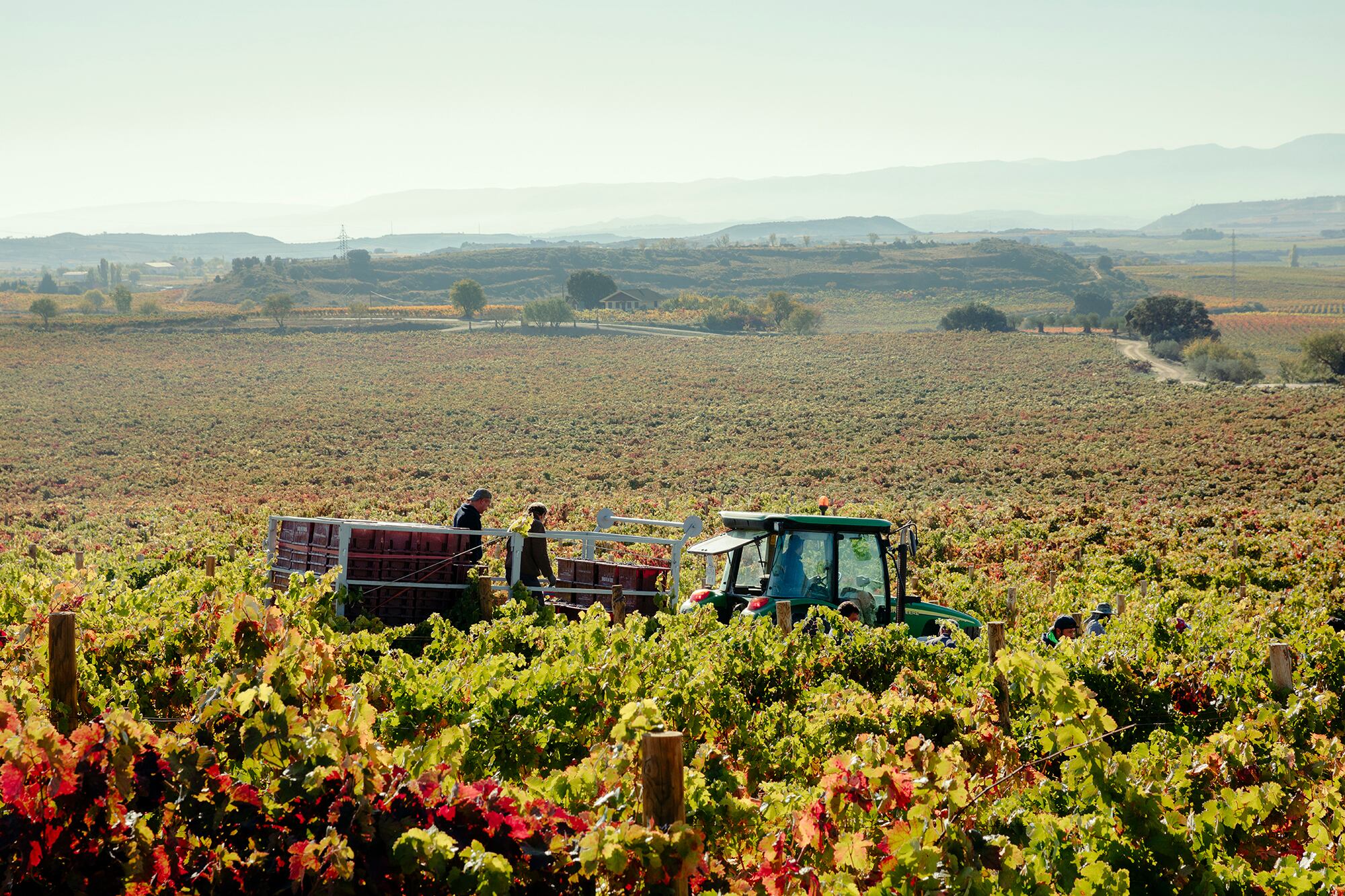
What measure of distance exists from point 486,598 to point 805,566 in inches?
127

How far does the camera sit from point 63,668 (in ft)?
19.2

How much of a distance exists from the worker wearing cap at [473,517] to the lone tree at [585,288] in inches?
5318

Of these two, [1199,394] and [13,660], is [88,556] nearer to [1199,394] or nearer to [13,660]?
[13,660]

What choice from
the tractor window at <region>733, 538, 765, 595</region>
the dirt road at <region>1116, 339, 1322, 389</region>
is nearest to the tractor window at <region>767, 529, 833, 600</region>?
the tractor window at <region>733, 538, 765, 595</region>

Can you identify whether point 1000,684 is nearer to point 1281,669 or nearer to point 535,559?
point 1281,669

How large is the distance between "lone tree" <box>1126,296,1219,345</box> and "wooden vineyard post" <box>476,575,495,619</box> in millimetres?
90342

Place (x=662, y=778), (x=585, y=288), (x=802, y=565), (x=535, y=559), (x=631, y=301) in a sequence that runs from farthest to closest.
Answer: (x=631, y=301)
(x=585, y=288)
(x=535, y=559)
(x=802, y=565)
(x=662, y=778)

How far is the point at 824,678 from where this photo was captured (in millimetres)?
8750

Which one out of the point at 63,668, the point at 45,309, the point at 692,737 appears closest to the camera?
the point at 63,668

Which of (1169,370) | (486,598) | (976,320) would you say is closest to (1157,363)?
(1169,370)

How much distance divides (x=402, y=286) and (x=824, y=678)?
19456 centimetres

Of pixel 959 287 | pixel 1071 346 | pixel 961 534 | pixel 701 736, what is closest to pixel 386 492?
pixel 961 534

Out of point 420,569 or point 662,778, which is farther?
point 420,569

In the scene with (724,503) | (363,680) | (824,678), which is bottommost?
(724,503)
